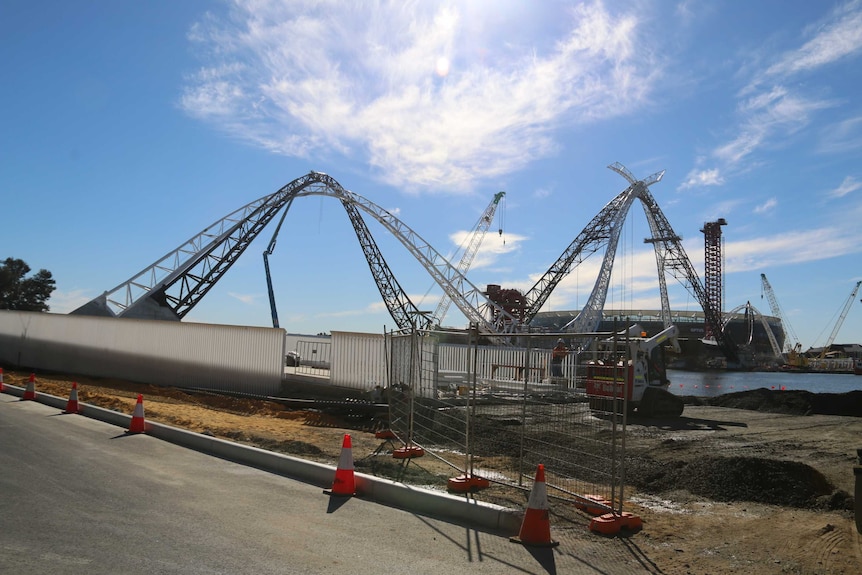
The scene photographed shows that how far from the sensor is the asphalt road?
5.31 m

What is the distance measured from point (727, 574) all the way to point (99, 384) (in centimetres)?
2461

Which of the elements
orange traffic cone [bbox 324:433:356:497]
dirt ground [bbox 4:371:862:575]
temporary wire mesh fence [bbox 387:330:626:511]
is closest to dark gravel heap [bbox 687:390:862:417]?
dirt ground [bbox 4:371:862:575]

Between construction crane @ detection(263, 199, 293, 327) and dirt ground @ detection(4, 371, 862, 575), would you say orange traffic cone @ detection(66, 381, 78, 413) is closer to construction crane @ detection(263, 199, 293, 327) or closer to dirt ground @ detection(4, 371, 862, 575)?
dirt ground @ detection(4, 371, 862, 575)

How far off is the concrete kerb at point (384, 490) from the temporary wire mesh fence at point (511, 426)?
37.2 inches

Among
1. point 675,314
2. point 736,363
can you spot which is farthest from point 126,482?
point 675,314

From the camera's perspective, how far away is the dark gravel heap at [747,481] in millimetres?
8500

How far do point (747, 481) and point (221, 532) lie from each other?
711 cm

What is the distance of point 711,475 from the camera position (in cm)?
945

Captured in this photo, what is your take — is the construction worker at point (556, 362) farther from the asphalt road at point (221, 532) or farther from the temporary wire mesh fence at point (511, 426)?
the asphalt road at point (221, 532)

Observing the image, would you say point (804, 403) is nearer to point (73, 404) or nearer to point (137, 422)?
point (137, 422)

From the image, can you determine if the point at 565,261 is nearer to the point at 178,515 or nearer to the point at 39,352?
the point at 39,352

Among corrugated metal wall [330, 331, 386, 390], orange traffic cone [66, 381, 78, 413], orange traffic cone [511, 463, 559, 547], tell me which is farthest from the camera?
corrugated metal wall [330, 331, 386, 390]

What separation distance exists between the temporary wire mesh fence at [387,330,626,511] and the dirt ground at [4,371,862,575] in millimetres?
569

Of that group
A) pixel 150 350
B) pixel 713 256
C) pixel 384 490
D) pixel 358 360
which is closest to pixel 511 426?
pixel 358 360
